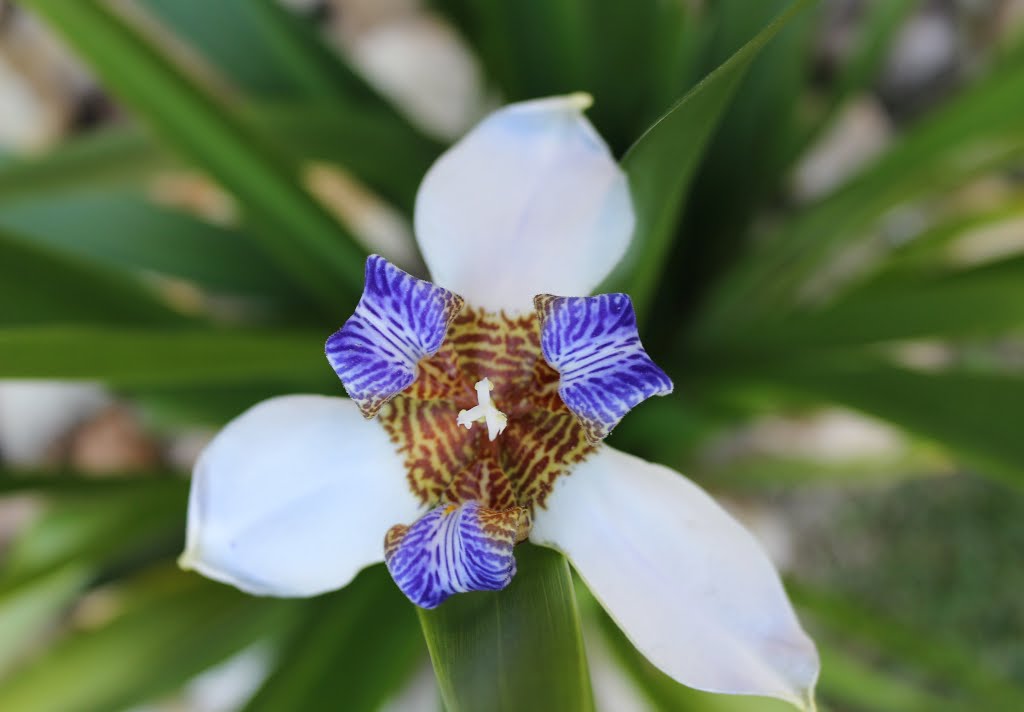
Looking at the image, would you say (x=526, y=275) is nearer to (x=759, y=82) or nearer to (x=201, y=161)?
(x=201, y=161)

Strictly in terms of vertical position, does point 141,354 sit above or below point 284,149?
below

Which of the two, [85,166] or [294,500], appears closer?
[294,500]

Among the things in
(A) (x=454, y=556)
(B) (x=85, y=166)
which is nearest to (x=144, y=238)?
(B) (x=85, y=166)

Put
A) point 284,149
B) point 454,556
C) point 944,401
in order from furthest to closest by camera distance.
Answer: point 284,149 < point 944,401 < point 454,556

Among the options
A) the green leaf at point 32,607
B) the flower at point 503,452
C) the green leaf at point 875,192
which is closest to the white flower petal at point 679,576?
the flower at point 503,452

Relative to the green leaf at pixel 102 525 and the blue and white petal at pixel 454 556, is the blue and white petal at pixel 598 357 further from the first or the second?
the green leaf at pixel 102 525

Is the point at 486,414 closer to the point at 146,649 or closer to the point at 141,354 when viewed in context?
the point at 141,354

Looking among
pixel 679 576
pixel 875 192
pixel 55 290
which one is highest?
pixel 55 290

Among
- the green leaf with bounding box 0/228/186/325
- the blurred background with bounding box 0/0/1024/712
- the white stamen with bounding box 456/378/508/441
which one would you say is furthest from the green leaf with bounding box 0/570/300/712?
the white stamen with bounding box 456/378/508/441
